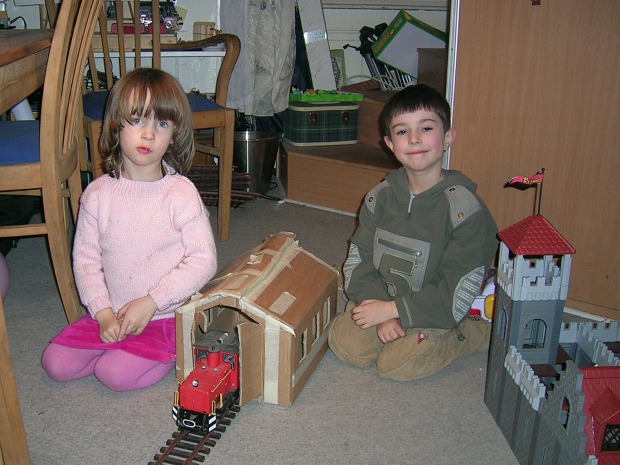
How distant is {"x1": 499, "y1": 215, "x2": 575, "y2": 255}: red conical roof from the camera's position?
116cm

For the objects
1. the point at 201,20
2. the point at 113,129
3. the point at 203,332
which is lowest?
the point at 203,332

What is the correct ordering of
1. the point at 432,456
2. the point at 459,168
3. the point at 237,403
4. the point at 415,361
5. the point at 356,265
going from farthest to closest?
the point at 459,168 < the point at 356,265 < the point at 415,361 < the point at 237,403 < the point at 432,456

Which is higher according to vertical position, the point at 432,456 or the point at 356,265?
the point at 356,265

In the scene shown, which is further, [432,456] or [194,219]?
[194,219]

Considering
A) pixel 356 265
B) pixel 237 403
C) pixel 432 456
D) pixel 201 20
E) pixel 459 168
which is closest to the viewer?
pixel 432 456

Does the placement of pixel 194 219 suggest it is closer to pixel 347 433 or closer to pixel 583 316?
pixel 347 433

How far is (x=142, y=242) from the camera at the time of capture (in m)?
1.41

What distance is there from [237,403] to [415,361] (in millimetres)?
416

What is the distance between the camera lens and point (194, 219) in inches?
56.2

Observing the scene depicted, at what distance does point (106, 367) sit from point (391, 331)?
64cm

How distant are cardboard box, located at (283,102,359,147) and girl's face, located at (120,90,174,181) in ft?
4.88

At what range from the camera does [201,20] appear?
3.15 metres

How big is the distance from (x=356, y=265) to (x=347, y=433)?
1.51 ft

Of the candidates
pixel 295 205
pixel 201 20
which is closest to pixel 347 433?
pixel 295 205
